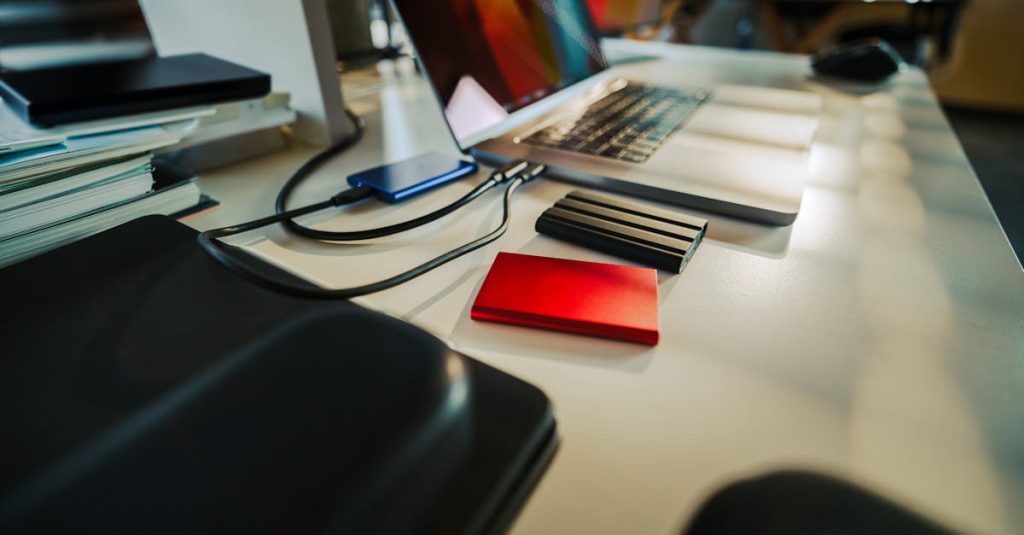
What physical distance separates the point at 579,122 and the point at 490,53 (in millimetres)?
134

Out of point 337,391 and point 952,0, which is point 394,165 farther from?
point 952,0

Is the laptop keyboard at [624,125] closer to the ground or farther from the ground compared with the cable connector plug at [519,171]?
farther from the ground

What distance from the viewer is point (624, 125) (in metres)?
0.59

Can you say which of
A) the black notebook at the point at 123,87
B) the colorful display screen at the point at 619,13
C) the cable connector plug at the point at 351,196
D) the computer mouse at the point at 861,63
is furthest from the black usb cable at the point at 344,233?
the computer mouse at the point at 861,63

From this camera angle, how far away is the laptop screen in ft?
1.55

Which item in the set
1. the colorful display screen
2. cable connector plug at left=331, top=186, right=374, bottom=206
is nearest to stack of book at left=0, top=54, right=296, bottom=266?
cable connector plug at left=331, top=186, right=374, bottom=206

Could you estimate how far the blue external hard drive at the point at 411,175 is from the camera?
46 cm

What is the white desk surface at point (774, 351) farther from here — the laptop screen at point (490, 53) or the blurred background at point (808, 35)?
the blurred background at point (808, 35)

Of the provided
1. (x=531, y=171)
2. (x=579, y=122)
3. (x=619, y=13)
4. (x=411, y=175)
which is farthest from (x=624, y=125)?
(x=619, y=13)

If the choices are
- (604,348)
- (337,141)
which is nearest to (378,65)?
(337,141)

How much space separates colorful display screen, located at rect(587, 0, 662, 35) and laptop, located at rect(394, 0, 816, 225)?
36 centimetres

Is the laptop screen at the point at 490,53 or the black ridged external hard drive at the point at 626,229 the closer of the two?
the black ridged external hard drive at the point at 626,229

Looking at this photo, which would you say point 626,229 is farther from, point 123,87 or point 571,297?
point 123,87

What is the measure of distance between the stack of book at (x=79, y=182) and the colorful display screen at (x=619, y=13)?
0.85 m
